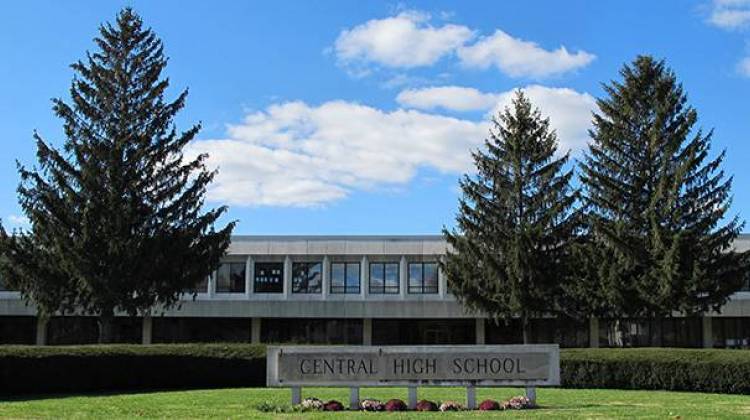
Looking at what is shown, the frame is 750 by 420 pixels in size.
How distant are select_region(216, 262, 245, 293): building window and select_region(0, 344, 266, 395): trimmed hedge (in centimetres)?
2368

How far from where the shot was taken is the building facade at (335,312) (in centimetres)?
4819

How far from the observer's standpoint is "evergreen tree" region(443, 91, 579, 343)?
36875 mm

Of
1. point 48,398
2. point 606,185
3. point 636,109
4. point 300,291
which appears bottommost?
point 48,398

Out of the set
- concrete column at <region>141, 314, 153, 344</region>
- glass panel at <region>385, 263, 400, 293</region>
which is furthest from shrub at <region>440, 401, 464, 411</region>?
concrete column at <region>141, 314, 153, 344</region>

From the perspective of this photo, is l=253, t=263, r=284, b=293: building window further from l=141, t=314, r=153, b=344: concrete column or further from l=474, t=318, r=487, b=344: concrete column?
l=474, t=318, r=487, b=344: concrete column

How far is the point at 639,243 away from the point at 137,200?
19.1 metres

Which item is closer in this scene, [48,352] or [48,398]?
[48,398]

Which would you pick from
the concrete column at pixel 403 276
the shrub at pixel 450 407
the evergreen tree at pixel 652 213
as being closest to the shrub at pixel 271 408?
the shrub at pixel 450 407

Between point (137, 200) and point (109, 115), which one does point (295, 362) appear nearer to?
point (137, 200)

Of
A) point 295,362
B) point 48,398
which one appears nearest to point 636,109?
point 295,362

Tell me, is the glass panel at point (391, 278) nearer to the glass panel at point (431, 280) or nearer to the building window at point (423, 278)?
the building window at point (423, 278)

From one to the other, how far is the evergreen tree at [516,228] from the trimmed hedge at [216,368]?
1094cm

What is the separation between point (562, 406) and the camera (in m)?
17.1

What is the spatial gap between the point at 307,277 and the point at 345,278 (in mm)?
2161
